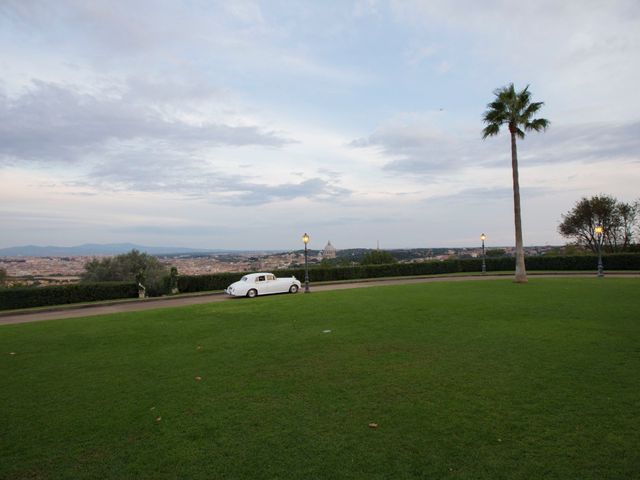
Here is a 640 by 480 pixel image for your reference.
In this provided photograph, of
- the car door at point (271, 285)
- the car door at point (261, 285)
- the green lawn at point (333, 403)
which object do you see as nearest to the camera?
the green lawn at point (333, 403)

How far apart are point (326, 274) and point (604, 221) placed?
34.8 m

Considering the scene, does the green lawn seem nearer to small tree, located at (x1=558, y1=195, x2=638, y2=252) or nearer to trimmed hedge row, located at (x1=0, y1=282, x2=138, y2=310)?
A: trimmed hedge row, located at (x1=0, y1=282, x2=138, y2=310)

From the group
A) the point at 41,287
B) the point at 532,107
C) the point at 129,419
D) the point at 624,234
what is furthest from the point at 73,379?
the point at 624,234

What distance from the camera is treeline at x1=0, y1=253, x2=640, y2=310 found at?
2136cm

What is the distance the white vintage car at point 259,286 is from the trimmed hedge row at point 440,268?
620 centimetres

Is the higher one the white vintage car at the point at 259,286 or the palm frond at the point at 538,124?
the palm frond at the point at 538,124

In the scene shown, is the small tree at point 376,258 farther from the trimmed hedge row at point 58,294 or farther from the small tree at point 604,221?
the trimmed hedge row at point 58,294

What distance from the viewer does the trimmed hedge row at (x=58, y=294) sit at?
2097 cm

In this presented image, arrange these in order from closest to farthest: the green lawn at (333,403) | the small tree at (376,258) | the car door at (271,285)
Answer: the green lawn at (333,403) → the car door at (271,285) → the small tree at (376,258)

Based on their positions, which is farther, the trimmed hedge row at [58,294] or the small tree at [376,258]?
the small tree at [376,258]

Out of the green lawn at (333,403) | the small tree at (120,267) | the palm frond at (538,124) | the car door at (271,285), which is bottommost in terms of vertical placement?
the green lawn at (333,403)

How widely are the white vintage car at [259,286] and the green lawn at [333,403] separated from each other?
11.7 meters

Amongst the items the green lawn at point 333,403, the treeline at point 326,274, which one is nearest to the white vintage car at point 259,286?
the treeline at point 326,274

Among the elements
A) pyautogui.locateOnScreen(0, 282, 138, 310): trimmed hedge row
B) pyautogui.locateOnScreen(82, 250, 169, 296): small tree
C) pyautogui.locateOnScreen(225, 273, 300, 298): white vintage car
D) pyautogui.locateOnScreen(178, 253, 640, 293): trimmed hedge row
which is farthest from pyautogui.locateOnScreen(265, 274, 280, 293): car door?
pyautogui.locateOnScreen(82, 250, 169, 296): small tree
